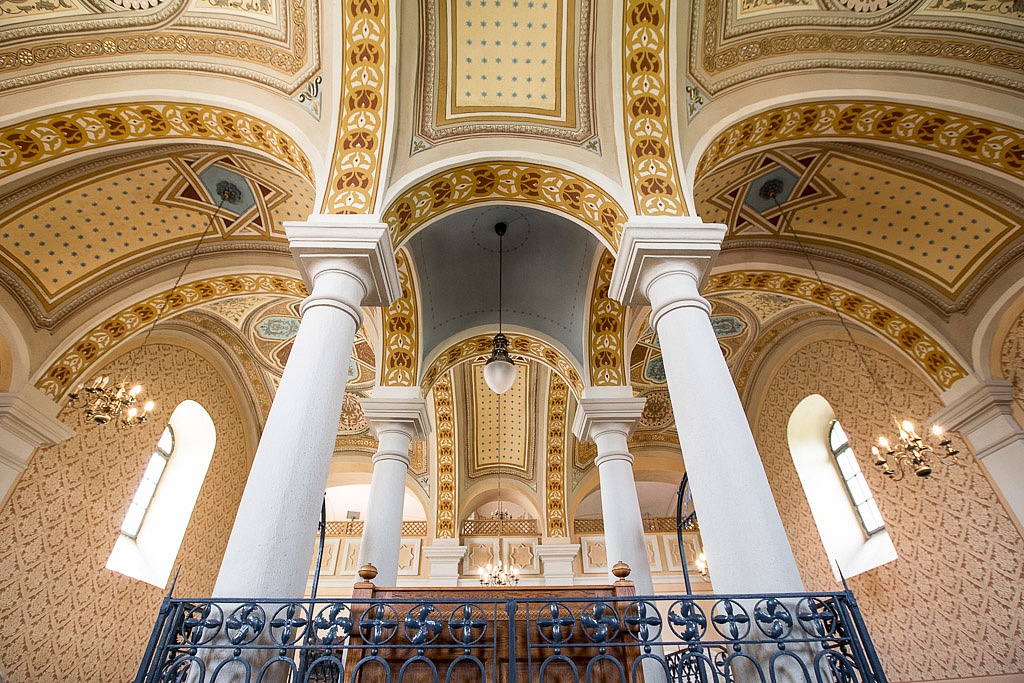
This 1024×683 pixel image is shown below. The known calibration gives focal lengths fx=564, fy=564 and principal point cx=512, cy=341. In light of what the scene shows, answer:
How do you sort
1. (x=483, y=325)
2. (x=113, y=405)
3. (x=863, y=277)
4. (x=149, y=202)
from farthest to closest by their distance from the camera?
1. (x=483, y=325)
2. (x=863, y=277)
3. (x=149, y=202)
4. (x=113, y=405)

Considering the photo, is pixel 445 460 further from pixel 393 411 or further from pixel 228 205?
pixel 228 205

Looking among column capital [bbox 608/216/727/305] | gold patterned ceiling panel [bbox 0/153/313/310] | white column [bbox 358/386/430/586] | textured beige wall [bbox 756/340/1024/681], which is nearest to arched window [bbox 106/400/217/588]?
gold patterned ceiling panel [bbox 0/153/313/310]

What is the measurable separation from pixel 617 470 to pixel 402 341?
10.8 ft

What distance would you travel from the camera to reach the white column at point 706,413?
3.16 metres

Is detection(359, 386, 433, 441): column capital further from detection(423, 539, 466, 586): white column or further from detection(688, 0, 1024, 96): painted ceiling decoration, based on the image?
detection(423, 539, 466, 586): white column

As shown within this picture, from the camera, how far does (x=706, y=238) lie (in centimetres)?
459

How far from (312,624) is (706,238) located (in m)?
3.84

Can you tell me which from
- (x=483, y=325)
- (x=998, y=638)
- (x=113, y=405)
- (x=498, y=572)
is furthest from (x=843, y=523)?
(x=113, y=405)

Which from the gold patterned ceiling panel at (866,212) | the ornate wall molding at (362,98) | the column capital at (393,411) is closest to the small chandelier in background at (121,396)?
the column capital at (393,411)

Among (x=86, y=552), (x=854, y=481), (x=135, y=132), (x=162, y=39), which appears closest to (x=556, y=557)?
(x=854, y=481)

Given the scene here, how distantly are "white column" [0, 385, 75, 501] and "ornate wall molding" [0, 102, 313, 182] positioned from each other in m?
2.75

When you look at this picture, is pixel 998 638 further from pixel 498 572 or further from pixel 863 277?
pixel 498 572

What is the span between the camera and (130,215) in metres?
7.28

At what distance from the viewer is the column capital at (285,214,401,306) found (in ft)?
14.6
